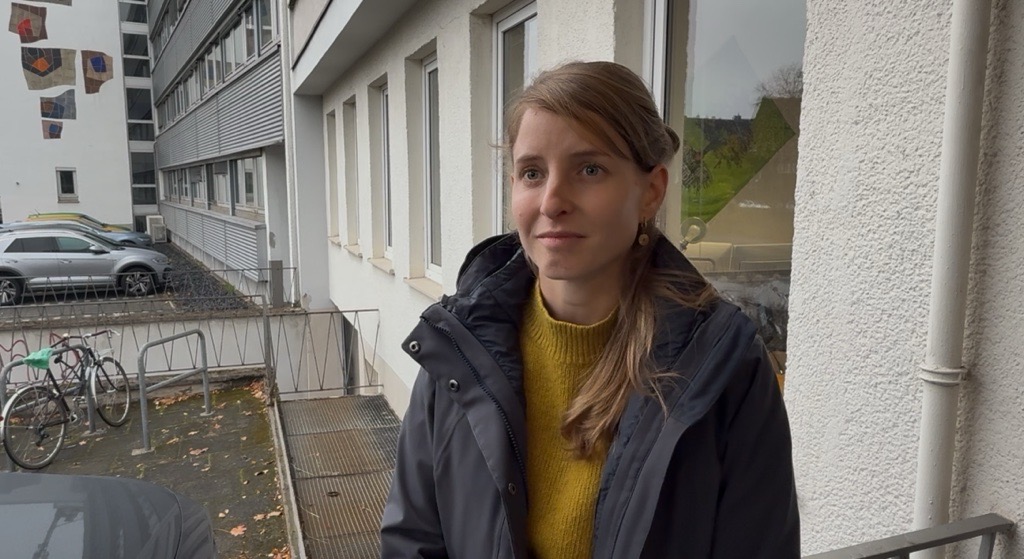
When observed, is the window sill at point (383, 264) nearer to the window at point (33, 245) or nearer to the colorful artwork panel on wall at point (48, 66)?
the window at point (33, 245)

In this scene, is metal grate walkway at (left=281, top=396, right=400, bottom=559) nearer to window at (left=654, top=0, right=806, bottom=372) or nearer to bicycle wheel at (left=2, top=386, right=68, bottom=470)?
bicycle wheel at (left=2, top=386, right=68, bottom=470)

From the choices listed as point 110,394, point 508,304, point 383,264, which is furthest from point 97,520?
point 110,394

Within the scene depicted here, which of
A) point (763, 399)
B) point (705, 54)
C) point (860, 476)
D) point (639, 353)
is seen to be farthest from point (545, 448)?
point (705, 54)

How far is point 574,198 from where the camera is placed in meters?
1.17

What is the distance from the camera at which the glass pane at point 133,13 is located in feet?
121

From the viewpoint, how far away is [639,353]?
3.83 ft

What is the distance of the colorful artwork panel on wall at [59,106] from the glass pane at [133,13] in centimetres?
656

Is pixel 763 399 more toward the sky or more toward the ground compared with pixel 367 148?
more toward the ground

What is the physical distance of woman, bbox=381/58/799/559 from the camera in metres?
1.08

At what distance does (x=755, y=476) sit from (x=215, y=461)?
7.86 m

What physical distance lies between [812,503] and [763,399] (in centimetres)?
117

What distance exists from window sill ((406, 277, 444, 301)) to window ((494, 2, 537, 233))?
1.13 m

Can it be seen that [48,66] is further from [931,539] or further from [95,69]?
[931,539]

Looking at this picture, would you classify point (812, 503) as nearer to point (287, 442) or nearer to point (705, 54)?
point (705, 54)
